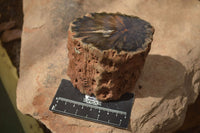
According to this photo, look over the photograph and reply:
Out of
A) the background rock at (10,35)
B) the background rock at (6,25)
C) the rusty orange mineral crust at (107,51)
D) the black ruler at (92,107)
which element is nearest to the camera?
the rusty orange mineral crust at (107,51)

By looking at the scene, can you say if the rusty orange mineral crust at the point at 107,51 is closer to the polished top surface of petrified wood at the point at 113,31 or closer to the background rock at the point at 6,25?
the polished top surface of petrified wood at the point at 113,31

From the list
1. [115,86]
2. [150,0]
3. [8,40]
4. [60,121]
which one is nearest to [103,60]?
[115,86]

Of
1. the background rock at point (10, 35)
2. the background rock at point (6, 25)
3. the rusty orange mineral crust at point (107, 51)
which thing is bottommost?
the background rock at point (10, 35)

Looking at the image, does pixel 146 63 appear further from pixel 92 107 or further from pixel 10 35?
pixel 10 35

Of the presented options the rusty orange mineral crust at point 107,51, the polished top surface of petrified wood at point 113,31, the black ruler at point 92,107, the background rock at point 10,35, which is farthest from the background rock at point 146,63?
the background rock at point 10,35

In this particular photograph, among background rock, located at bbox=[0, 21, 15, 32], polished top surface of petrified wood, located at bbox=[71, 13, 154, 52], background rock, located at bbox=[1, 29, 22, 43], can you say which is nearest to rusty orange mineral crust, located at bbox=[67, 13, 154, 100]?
polished top surface of petrified wood, located at bbox=[71, 13, 154, 52]

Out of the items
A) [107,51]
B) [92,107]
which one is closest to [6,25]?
[92,107]
